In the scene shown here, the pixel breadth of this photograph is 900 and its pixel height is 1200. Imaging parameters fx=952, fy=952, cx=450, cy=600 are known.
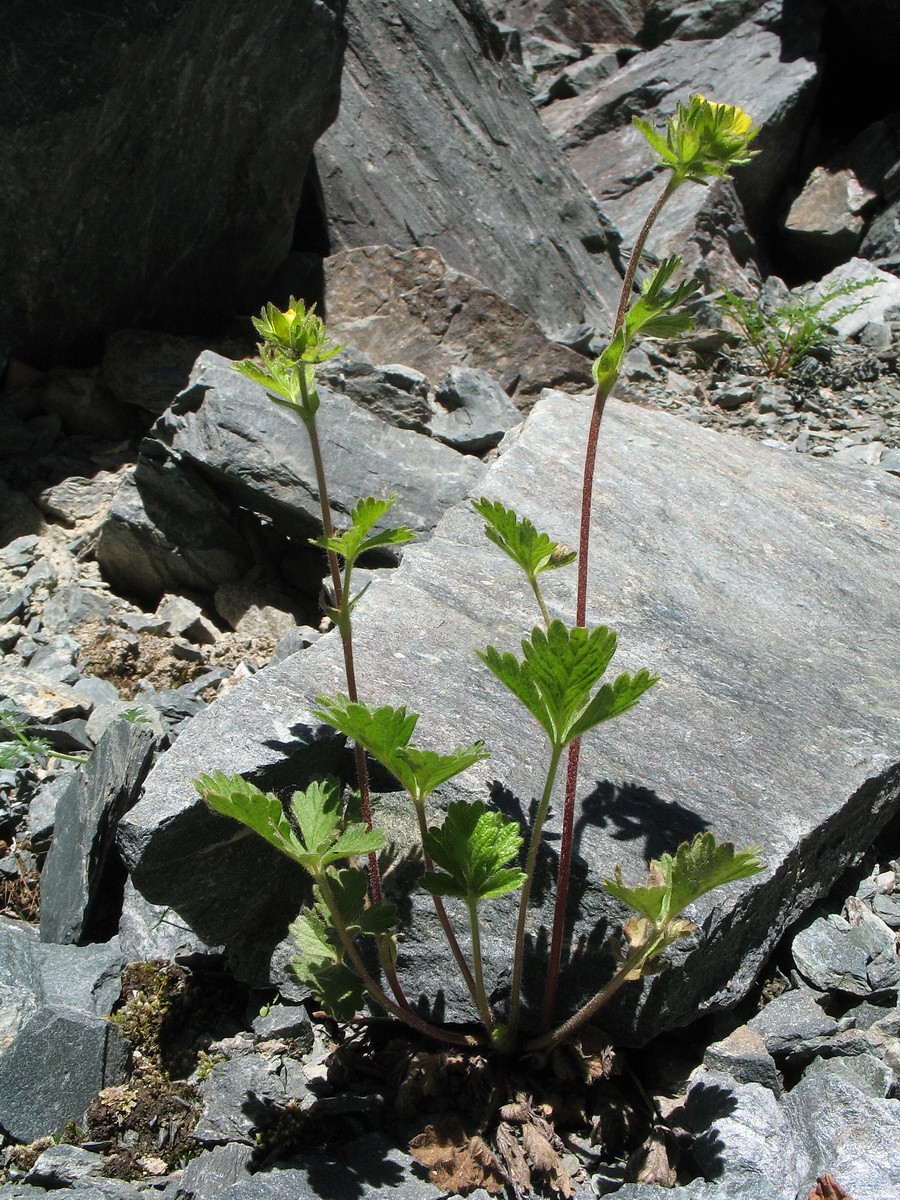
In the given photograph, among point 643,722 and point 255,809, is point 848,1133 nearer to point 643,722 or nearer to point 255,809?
point 643,722

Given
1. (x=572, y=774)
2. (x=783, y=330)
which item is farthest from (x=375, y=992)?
(x=783, y=330)

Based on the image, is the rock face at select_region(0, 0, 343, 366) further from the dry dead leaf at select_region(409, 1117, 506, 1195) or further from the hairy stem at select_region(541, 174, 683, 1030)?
the dry dead leaf at select_region(409, 1117, 506, 1195)

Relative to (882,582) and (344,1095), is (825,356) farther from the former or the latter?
(344,1095)

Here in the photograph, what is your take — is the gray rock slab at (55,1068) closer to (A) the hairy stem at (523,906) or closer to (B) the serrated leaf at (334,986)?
(B) the serrated leaf at (334,986)

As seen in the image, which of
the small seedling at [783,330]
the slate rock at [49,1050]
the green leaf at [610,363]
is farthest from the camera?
the small seedling at [783,330]

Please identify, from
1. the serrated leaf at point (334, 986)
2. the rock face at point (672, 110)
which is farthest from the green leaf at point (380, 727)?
the rock face at point (672, 110)

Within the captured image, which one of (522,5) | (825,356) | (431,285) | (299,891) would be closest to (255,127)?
(431,285)

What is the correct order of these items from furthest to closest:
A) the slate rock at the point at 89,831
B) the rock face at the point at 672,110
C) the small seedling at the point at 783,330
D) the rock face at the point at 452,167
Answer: the rock face at the point at 672,110 < the rock face at the point at 452,167 < the small seedling at the point at 783,330 < the slate rock at the point at 89,831
